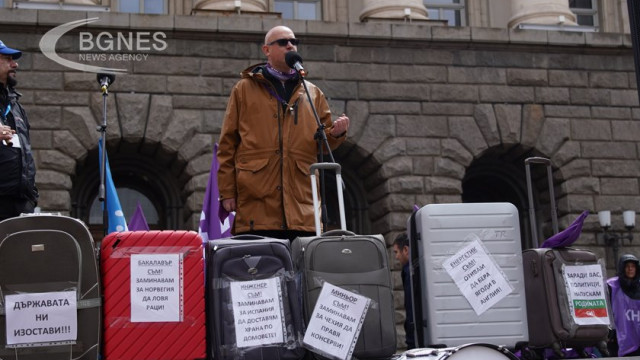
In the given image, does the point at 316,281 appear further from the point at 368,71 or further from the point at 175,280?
the point at 368,71

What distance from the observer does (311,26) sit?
15.9 meters

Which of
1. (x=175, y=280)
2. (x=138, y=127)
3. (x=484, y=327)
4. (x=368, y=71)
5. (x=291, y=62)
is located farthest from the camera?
(x=368, y=71)

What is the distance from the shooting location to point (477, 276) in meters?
6.38

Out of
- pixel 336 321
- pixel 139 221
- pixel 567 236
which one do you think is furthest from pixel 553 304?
pixel 139 221

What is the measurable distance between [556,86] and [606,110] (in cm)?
97

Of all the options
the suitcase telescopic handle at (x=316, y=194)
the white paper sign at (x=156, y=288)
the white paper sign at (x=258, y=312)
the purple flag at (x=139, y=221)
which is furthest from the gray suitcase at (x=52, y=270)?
the purple flag at (x=139, y=221)

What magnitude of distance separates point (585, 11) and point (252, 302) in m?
15.1

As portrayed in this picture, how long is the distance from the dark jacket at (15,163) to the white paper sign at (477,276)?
2.81 metres

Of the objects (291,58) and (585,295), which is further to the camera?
(291,58)

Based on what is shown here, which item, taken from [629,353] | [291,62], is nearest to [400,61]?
[629,353]

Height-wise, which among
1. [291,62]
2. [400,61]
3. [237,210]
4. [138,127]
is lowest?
[237,210]

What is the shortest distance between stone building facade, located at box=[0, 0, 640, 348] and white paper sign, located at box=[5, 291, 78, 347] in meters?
9.16

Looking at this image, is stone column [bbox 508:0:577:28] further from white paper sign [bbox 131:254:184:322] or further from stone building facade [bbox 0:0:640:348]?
white paper sign [bbox 131:254:184:322]

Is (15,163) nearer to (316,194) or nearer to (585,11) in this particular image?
(316,194)
